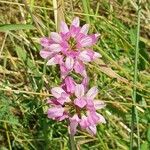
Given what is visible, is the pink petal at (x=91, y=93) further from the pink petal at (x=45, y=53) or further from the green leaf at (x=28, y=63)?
the green leaf at (x=28, y=63)

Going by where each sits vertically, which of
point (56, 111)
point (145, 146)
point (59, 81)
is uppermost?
point (56, 111)

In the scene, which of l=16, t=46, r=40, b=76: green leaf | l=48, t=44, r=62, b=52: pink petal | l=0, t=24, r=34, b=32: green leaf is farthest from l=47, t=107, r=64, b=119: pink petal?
l=16, t=46, r=40, b=76: green leaf

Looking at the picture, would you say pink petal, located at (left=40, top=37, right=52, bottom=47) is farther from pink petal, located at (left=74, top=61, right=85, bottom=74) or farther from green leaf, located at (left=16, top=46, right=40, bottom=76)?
green leaf, located at (left=16, top=46, right=40, bottom=76)

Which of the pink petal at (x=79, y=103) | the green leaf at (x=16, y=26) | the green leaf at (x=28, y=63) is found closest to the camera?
the pink petal at (x=79, y=103)

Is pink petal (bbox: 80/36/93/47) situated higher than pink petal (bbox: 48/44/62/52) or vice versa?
pink petal (bbox: 80/36/93/47)

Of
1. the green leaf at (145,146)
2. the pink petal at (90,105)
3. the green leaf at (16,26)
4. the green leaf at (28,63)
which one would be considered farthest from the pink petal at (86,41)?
the green leaf at (145,146)

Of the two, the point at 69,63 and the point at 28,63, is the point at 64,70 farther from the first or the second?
the point at 28,63

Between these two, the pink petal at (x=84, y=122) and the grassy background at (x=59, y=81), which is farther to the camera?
the grassy background at (x=59, y=81)

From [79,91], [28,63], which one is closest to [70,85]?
[79,91]
